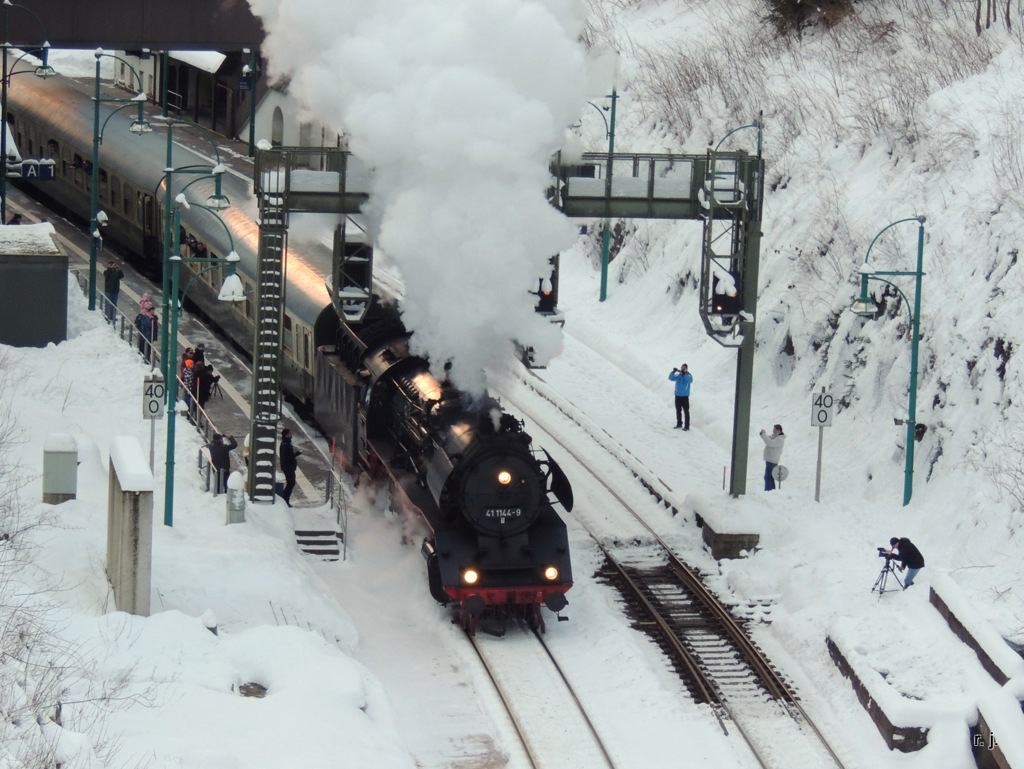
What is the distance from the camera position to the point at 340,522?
23312mm

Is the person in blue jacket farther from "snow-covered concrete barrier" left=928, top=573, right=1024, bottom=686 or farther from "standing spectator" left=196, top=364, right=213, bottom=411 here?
"snow-covered concrete barrier" left=928, top=573, right=1024, bottom=686

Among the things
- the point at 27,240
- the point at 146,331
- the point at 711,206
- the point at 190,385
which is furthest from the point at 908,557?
the point at 27,240

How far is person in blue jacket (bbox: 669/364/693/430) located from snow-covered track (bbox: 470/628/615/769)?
925 cm

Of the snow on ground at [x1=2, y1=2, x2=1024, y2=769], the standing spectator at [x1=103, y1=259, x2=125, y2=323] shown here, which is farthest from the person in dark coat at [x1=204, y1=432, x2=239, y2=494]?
the standing spectator at [x1=103, y1=259, x2=125, y2=323]

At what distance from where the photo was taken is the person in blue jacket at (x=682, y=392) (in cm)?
2827

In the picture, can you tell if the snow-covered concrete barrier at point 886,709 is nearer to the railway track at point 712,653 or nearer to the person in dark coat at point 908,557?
the railway track at point 712,653

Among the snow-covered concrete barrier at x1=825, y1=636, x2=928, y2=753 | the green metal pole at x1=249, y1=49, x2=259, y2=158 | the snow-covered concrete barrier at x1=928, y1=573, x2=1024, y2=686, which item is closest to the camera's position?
the snow-covered concrete barrier at x1=825, y1=636, x2=928, y2=753

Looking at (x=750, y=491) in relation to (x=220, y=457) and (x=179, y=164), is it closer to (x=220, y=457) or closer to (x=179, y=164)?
(x=220, y=457)

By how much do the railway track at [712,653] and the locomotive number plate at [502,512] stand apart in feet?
8.62

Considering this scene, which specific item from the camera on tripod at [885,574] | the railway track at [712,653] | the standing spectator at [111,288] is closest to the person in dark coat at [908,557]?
the camera on tripod at [885,574]

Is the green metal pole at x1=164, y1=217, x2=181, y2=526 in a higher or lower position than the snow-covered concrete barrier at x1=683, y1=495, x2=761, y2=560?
higher

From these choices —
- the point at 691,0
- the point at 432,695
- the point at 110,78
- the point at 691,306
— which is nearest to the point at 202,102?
the point at 110,78

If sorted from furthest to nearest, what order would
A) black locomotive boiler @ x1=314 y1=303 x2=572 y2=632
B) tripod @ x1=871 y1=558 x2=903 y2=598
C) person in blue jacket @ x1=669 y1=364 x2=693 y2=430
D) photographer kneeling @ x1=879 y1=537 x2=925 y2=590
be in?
person in blue jacket @ x1=669 y1=364 x2=693 y2=430 → tripod @ x1=871 y1=558 x2=903 y2=598 → photographer kneeling @ x1=879 y1=537 x2=925 y2=590 → black locomotive boiler @ x1=314 y1=303 x2=572 y2=632

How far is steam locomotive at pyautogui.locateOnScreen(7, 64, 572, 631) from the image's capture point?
1905cm
